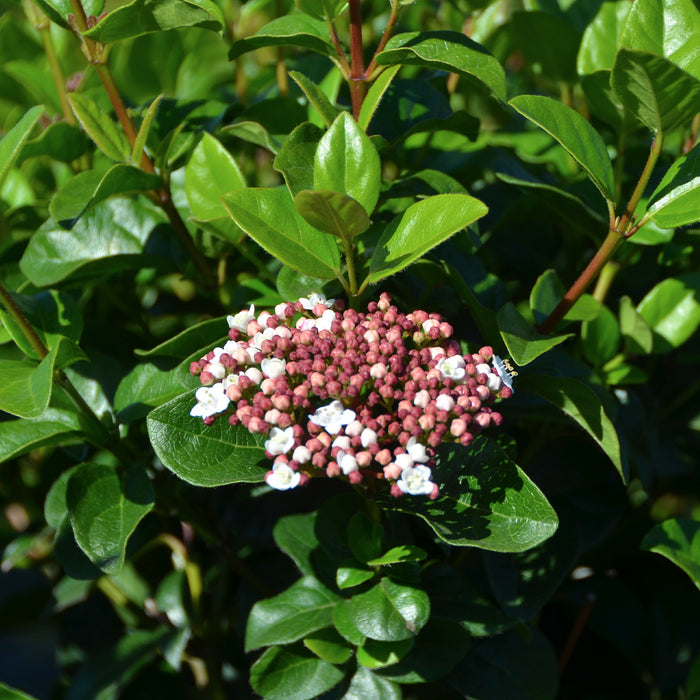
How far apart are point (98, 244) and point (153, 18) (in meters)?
0.40

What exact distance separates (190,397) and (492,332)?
44 cm

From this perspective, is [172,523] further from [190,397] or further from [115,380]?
[190,397]

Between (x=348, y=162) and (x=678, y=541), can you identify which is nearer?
(x=348, y=162)

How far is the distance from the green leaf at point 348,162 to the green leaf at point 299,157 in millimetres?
37

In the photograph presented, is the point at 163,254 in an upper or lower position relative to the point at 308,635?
upper

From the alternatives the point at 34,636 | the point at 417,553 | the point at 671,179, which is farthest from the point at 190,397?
the point at 34,636

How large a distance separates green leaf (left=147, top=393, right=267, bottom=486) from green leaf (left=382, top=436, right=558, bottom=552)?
0.20 m

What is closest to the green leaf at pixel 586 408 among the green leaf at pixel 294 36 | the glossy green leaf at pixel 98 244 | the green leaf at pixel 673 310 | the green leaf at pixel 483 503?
the green leaf at pixel 483 503

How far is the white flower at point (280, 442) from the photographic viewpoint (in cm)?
98

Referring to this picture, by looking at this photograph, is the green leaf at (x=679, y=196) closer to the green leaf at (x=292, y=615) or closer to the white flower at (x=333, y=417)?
the white flower at (x=333, y=417)

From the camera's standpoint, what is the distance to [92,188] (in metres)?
1.19

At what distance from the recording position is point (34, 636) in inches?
77.9

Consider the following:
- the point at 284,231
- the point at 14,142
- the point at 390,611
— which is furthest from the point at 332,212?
the point at 390,611

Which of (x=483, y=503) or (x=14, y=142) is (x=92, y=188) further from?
(x=483, y=503)
